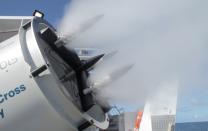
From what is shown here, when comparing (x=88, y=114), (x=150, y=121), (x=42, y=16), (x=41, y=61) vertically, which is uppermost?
(x=42, y=16)

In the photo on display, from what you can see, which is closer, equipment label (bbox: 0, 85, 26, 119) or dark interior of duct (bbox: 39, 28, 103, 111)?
equipment label (bbox: 0, 85, 26, 119)

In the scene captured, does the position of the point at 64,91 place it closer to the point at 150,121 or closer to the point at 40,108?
the point at 40,108

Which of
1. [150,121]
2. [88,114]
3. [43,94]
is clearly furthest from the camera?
[150,121]

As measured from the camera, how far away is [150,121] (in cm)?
1609

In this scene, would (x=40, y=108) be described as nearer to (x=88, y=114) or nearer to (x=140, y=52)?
(x=88, y=114)

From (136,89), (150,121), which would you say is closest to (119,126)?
(150,121)

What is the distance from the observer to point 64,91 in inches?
158

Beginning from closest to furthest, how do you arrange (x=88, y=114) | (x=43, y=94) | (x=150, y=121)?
(x=43, y=94) < (x=88, y=114) < (x=150, y=121)

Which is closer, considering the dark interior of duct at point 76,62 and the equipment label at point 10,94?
the equipment label at point 10,94

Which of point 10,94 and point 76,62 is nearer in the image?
point 10,94

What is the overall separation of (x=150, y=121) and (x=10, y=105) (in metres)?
12.7

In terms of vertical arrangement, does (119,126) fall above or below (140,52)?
below

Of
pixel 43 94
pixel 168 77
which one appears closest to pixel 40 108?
pixel 43 94

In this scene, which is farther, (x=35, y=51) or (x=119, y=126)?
(x=119, y=126)
